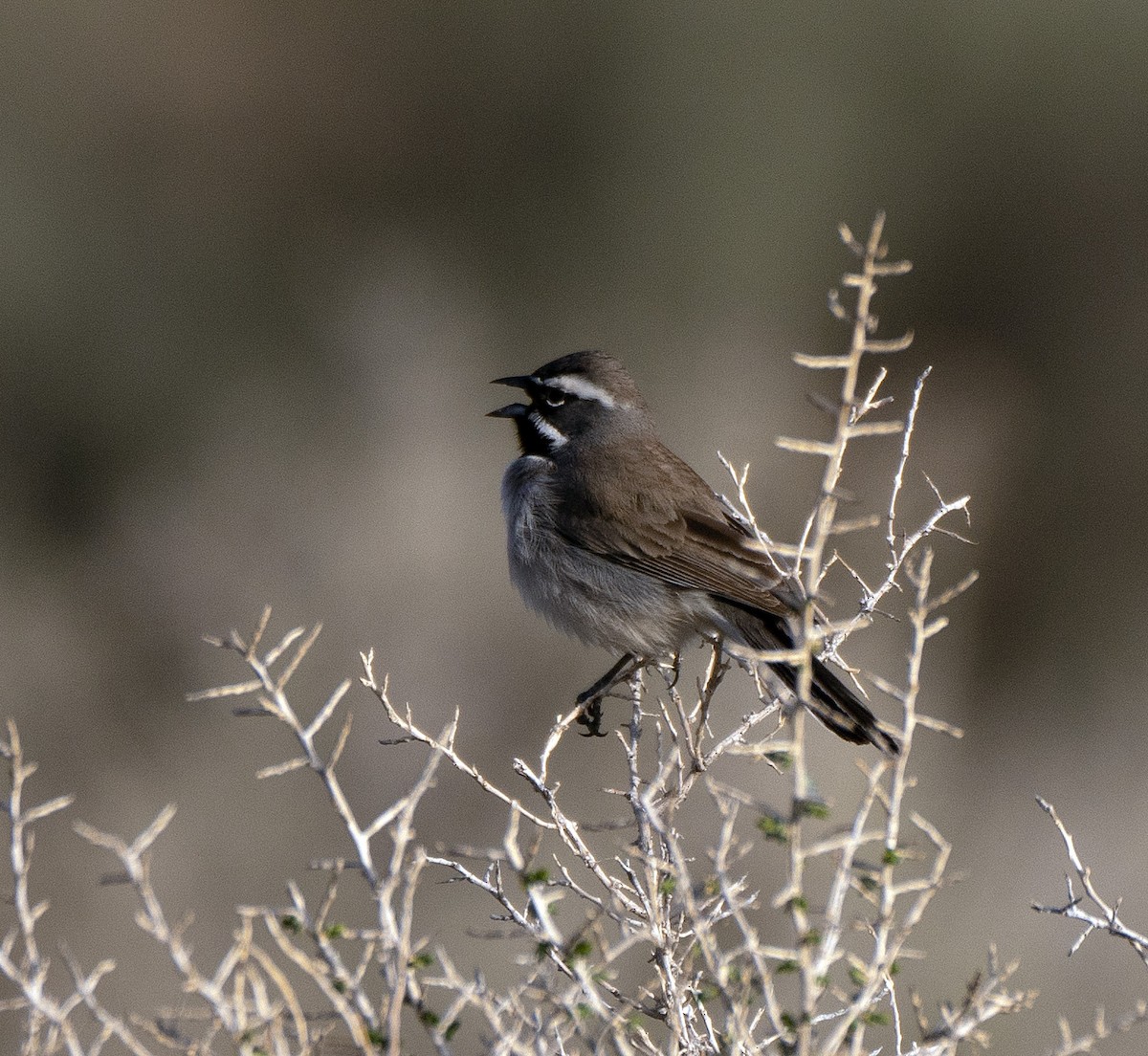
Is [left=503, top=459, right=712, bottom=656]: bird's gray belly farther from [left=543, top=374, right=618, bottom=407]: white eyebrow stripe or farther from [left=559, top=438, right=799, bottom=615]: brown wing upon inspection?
[left=543, top=374, right=618, bottom=407]: white eyebrow stripe

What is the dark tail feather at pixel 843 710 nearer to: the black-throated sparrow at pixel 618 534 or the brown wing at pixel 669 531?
the black-throated sparrow at pixel 618 534

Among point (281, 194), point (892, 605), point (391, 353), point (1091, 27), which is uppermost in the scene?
point (1091, 27)

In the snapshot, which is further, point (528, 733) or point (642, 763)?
point (528, 733)

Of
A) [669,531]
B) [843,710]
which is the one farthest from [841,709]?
[669,531]

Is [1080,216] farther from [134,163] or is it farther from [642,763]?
[134,163]

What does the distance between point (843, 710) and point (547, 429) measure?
7.02 feet

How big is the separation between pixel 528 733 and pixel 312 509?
2391 mm

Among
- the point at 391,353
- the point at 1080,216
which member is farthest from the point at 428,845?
the point at 1080,216

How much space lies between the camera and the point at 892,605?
34.3 feet

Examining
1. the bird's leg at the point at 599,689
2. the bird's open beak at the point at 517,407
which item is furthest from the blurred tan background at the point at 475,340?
the bird's leg at the point at 599,689

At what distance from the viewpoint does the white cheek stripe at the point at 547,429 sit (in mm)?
5961

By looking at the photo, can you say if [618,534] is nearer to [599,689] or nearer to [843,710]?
[599,689]

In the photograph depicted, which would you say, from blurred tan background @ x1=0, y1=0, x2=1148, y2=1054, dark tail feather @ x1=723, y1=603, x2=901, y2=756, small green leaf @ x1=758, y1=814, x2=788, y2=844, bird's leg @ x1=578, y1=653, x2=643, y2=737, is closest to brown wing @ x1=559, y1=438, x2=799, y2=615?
bird's leg @ x1=578, y1=653, x2=643, y2=737

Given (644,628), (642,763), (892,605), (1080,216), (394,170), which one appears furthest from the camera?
(394,170)
